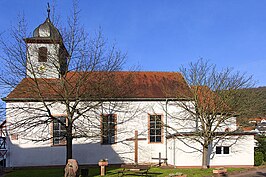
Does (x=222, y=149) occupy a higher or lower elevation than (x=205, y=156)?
higher

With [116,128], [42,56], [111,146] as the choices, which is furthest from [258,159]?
[42,56]

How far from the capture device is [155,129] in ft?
84.8

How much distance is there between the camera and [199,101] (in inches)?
881

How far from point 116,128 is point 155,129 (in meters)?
3.28

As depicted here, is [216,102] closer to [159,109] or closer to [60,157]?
[159,109]

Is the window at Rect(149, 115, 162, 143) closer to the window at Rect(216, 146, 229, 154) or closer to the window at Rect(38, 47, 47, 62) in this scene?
the window at Rect(216, 146, 229, 154)

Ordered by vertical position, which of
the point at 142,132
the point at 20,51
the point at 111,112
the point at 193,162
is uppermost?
the point at 20,51

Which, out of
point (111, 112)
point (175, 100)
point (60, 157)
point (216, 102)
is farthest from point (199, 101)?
point (60, 157)

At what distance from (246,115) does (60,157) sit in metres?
14.7

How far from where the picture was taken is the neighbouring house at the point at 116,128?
21.4 m

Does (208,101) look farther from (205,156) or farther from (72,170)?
(72,170)

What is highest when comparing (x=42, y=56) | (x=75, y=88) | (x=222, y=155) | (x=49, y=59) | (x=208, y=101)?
(x=42, y=56)

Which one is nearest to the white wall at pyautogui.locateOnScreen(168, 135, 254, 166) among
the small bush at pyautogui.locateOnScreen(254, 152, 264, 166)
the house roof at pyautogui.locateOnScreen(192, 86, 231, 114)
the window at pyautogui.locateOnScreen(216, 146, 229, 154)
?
the window at pyautogui.locateOnScreen(216, 146, 229, 154)

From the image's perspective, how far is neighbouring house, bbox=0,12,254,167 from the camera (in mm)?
21391
